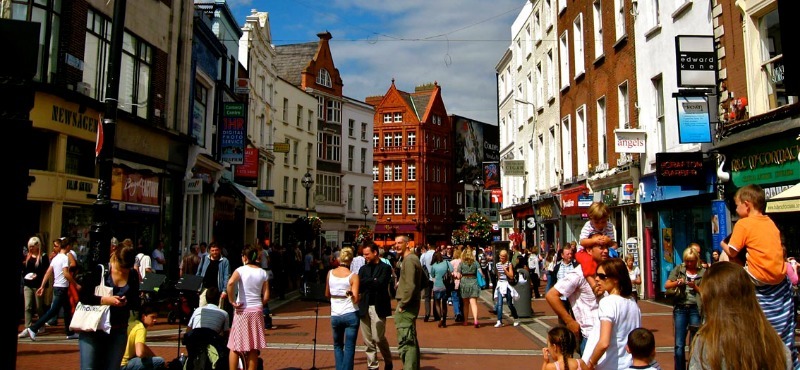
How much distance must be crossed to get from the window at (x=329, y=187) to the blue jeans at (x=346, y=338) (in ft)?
140

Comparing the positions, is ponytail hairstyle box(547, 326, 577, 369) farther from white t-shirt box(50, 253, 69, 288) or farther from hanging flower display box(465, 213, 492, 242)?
hanging flower display box(465, 213, 492, 242)

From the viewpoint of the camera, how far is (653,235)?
18.4m

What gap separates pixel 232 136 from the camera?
25172 mm

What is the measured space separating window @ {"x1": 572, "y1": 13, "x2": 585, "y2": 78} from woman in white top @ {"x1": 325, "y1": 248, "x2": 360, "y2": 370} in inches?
721

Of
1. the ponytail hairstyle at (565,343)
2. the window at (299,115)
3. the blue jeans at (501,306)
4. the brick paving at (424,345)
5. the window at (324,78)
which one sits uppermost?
the window at (324,78)

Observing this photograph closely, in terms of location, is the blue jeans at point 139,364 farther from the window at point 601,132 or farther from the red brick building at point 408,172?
the red brick building at point 408,172

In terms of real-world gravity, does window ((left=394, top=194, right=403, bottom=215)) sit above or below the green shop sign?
above

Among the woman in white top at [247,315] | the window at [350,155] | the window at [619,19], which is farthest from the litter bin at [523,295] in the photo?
the window at [350,155]

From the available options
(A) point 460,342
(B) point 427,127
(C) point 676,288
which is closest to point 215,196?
Result: (A) point 460,342

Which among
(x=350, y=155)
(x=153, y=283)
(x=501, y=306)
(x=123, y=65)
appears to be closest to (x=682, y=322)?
(x=501, y=306)

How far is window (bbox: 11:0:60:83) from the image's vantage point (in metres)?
13.2

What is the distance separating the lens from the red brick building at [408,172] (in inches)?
2837

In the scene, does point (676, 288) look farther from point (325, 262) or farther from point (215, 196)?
point (325, 262)

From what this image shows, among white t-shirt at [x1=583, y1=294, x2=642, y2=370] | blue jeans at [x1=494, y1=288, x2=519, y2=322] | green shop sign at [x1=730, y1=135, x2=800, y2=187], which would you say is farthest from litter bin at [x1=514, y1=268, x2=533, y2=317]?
white t-shirt at [x1=583, y1=294, x2=642, y2=370]
